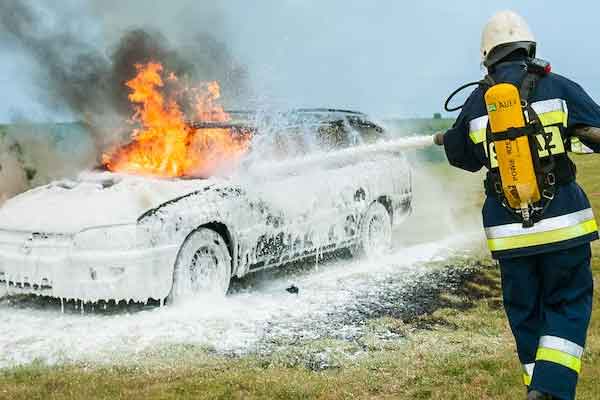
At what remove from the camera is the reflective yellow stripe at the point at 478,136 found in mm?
3801

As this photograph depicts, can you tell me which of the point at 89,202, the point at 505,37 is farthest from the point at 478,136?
the point at 89,202

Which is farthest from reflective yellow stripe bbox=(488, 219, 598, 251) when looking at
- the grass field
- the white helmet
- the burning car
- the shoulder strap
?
the burning car

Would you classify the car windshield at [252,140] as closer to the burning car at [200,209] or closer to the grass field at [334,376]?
the burning car at [200,209]

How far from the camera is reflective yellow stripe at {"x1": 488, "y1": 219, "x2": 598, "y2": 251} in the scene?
3646 millimetres

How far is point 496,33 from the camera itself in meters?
3.90

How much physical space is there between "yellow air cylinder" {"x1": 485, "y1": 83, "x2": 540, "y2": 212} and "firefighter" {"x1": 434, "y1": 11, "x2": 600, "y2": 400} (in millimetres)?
50

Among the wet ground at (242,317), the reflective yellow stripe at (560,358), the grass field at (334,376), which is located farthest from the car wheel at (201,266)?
the reflective yellow stripe at (560,358)

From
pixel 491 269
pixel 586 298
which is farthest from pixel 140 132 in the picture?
pixel 586 298

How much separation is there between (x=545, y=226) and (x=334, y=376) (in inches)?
71.1

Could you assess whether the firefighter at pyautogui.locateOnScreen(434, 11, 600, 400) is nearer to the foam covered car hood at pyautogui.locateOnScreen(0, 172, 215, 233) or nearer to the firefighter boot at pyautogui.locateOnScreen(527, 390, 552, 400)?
the firefighter boot at pyautogui.locateOnScreen(527, 390, 552, 400)

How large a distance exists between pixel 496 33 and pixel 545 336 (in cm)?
150

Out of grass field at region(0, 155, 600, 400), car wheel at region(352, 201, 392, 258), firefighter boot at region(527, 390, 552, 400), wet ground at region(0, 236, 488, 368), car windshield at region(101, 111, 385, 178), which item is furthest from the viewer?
car wheel at region(352, 201, 392, 258)

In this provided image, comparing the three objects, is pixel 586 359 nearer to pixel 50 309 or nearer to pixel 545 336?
pixel 545 336

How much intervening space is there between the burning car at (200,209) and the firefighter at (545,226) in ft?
9.32
